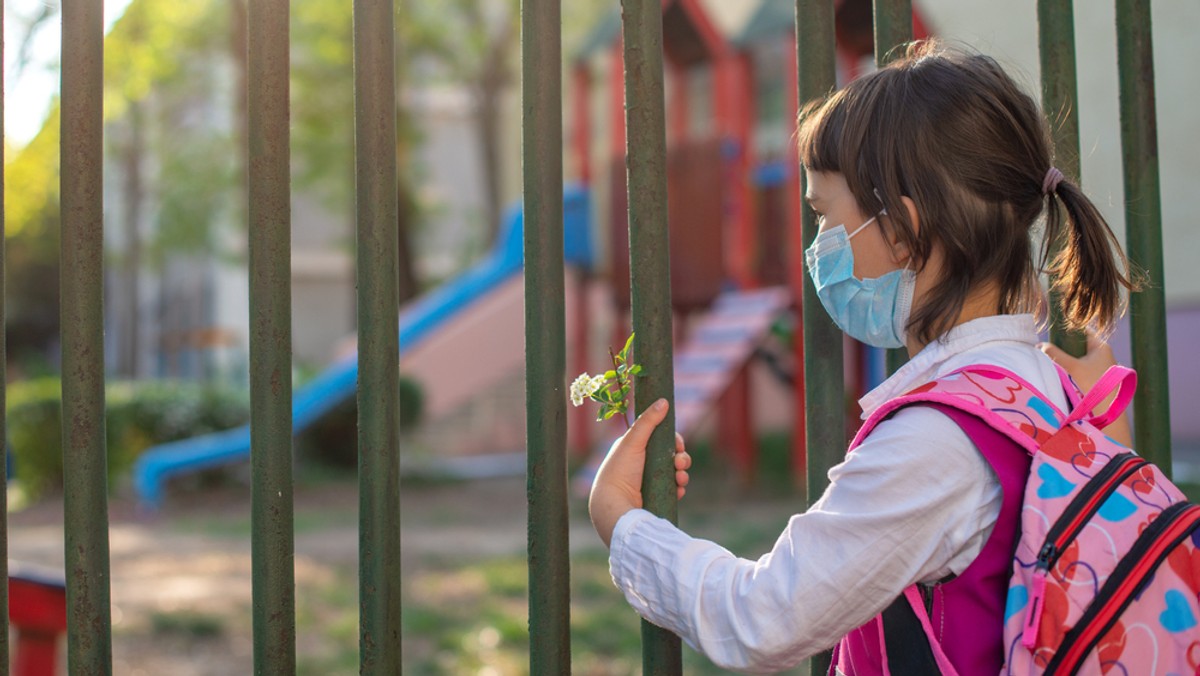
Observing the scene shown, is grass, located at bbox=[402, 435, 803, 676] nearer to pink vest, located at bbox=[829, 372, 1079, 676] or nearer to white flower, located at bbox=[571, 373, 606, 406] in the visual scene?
white flower, located at bbox=[571, 373, 606, 406]

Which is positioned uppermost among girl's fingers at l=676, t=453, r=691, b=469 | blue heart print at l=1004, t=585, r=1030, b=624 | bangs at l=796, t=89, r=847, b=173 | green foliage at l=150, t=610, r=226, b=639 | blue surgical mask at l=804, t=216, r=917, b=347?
bangs at l=796, t=89, r=847, b=173

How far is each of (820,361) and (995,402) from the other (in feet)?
0.95

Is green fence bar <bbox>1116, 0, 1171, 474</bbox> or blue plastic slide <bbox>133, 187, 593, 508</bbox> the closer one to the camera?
green fence bar <bbox>1116, 0, 1171, 474</bbox>

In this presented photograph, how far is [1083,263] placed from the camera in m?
1.43

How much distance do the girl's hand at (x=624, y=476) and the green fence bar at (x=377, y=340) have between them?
0.25 meters

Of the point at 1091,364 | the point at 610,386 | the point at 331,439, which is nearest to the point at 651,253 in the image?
the point at 610,386

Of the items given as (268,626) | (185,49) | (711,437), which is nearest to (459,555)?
(268,626)

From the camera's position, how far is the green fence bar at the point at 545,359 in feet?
4.41

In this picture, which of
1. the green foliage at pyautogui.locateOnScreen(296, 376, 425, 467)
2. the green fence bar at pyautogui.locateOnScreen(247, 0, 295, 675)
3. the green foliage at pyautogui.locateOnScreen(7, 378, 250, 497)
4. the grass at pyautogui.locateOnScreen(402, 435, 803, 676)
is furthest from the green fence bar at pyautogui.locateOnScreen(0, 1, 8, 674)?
the green foliage at pyautogui.locateOnScreen(296, 376, 425, 467)

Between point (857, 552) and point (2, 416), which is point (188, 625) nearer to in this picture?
point (2, 416)

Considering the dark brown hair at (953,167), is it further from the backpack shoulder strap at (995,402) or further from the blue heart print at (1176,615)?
the blue heart print at (1176,615)

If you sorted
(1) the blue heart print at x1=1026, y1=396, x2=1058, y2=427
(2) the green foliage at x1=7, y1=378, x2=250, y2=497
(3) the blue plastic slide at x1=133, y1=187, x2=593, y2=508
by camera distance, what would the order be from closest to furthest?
(1) the blue heart print at x1=1026, y1=396, x2=1058, y2=427
(3) the blue plastic slide at x1=133, y1=187, x2=593, y2=508
(2) the green foliage at x1=7, y1=378, x2=250, y2=497

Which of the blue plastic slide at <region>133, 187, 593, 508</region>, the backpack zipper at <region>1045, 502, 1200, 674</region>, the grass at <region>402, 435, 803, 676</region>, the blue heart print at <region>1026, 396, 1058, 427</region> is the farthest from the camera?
the blue plastic slide at <region>133, 187, 593, 508</region>

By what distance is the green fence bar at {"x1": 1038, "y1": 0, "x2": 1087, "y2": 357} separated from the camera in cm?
149
